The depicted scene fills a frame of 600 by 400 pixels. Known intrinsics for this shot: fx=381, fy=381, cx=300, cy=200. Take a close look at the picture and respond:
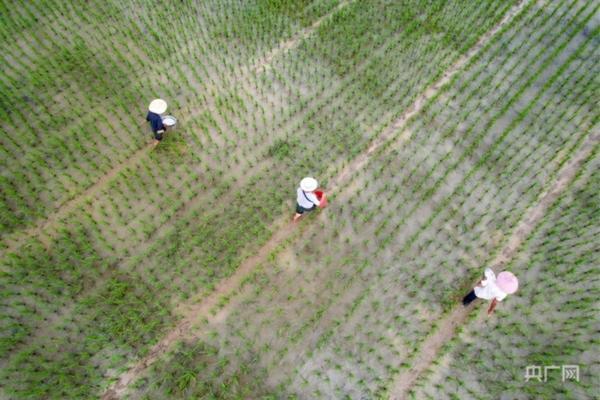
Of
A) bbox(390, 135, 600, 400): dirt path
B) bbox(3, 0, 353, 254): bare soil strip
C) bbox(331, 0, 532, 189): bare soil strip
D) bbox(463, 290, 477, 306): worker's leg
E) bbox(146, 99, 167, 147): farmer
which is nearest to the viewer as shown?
bbox(390, 135, 600, 400): dirt path

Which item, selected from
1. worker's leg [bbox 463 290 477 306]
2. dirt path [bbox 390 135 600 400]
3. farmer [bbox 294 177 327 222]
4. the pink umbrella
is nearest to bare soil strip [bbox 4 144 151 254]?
farmer [bbox 294 177 327 222]

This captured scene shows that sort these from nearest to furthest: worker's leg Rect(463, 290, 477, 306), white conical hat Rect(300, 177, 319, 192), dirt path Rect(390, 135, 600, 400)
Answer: dirt path Rect(390, 135, 600, 400), worker's leg Rect(463, 290, 477, 306), white conical hat Rect(300, 177, 319, 192)

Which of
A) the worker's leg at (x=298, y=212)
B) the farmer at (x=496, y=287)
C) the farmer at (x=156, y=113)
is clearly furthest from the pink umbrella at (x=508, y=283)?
the farmer at (x=156, y=113)

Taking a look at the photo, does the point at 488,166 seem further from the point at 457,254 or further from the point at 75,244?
the point at 75,244

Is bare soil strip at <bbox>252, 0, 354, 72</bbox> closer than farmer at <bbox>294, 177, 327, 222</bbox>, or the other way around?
farmer at <bbox>294, 177, 327, 222</bbox>

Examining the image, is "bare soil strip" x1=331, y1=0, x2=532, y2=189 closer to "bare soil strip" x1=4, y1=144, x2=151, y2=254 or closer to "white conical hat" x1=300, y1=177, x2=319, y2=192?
"white conical hat" x1=300, y1=177, x2=319, y2=192

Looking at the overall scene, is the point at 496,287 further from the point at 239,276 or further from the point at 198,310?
the point at 198,310
